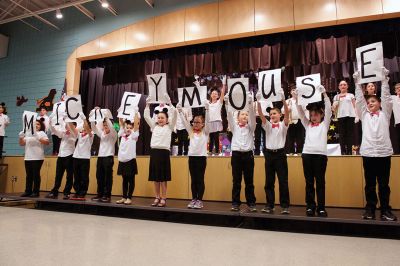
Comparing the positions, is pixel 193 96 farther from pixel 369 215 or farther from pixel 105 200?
pixel 369 215

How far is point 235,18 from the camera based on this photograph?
20.2ft

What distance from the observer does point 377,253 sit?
2.18 m

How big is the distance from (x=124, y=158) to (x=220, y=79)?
3.74 meters

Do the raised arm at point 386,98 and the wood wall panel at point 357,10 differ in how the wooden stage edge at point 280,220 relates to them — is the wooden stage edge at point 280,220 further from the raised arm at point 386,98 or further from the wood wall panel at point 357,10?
the wood wall panel at point 357,10

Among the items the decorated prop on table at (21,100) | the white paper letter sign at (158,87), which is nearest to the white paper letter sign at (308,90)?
the white paper letter sign at (158,87)

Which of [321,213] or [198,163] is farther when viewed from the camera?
[198,163]

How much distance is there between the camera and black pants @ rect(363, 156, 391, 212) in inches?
110

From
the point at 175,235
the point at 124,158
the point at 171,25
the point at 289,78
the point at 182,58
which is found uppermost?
the point at 171,25

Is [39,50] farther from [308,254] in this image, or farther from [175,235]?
[308,254]

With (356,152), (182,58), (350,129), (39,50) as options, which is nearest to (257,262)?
(350,129)

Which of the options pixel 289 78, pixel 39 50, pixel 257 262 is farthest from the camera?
pixel 39 50

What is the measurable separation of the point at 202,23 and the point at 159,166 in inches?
161

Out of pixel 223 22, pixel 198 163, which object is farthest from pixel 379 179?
pixel 223 22

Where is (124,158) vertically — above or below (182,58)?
below
